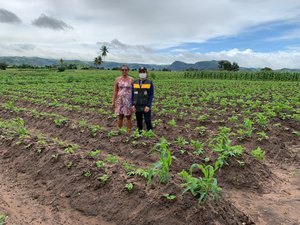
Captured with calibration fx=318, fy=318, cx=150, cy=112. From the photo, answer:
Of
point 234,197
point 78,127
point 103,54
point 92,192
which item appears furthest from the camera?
point 103,54

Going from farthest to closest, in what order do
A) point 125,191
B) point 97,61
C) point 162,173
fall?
point 97,61 < point 125,191 < point 162,173

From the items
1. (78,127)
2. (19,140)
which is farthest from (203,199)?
(78,127)

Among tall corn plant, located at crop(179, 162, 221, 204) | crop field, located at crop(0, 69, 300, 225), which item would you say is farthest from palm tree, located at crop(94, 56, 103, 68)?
tall corn plant, located at crop(179, 162, 221, 204)

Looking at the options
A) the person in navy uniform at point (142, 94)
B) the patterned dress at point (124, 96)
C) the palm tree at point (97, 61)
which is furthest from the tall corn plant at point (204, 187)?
the palm tree at point (97, 61)

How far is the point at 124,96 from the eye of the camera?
8.41 meters

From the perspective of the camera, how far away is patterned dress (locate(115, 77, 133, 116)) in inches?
329

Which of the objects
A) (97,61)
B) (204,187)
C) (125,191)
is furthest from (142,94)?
(97,61)

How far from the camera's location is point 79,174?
5289 mm

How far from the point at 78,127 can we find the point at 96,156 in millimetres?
3249

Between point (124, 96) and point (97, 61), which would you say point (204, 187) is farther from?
point (97, 61)

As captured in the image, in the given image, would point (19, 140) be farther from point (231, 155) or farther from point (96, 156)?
point (231, 155)

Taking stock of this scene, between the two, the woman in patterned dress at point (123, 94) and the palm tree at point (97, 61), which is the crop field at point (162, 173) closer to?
the woman in patterned dress at point (123, 94)

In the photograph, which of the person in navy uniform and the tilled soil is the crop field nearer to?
the tilled soil

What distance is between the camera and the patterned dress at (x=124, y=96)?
836 centimetres
